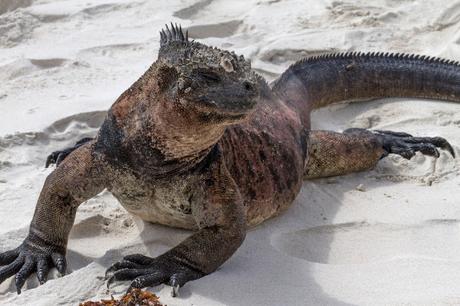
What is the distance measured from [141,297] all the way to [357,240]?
4.08 ft

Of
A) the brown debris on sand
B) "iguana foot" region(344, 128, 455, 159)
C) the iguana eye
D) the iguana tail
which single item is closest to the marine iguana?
the iguana eye

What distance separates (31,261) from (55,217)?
0.62 feet

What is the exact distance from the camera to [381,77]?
5074 mm

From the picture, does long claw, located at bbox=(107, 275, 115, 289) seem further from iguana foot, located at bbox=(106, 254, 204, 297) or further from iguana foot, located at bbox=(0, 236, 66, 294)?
iguana foot, located at bbox=(0, 236, 66, 294)

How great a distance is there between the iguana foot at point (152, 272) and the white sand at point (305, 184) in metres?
0.04

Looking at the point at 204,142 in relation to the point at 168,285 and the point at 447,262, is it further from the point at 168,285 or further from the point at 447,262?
the point at 447,262

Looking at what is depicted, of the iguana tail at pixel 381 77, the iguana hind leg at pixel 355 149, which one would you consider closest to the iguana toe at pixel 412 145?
the iguana hind leg at pixel 355 149

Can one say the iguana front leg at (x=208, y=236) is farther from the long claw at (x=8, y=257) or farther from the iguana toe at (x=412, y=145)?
the iguana toe at (x=412, y=145)

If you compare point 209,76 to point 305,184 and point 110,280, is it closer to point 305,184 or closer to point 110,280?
point 110,280

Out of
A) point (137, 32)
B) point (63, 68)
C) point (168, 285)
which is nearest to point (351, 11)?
point (137, 32)

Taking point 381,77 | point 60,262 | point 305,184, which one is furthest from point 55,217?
point 381,77

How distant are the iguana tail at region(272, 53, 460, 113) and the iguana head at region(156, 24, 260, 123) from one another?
221 centimetres

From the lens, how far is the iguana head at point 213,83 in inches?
102

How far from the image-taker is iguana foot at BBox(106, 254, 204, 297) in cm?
290
